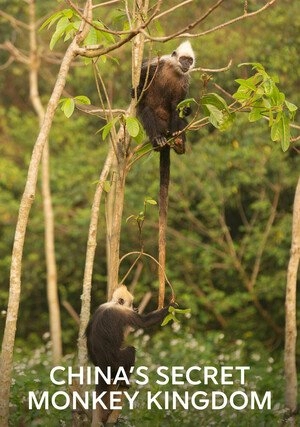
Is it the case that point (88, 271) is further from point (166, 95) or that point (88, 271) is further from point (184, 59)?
point (184, 59)

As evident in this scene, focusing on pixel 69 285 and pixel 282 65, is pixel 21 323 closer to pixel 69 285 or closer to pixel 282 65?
pixel 69 285

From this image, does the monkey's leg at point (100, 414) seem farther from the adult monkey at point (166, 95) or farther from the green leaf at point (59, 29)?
the green leaf at point (59, 29)

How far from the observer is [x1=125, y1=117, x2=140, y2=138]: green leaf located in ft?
13.8

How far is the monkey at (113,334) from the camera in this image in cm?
473

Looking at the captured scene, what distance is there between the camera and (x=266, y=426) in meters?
5.55

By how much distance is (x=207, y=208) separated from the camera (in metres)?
11.2

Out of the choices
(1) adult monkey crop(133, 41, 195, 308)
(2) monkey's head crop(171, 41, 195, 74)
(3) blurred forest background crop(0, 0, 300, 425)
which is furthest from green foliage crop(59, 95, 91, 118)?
(3) blurred forest background crop(0, 0, 300, 425)

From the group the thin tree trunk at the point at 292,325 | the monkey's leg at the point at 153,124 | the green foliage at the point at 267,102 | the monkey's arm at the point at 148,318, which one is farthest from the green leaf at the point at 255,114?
the thin tree trunk at the point at 292,325

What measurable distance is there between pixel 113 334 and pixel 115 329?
0.14 feet

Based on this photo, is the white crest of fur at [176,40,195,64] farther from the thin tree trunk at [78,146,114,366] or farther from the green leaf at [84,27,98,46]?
the green leaf at [84,27,98,46]

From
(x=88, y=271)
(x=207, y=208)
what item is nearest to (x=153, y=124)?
(x=88, y=271)

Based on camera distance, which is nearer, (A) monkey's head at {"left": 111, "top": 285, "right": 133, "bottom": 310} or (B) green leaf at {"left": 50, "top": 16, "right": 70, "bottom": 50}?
(B) green leaf at {"left": 50, "top": 16, "right": 70, "bottom": 50}

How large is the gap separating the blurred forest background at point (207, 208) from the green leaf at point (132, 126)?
→ 18.0 ft

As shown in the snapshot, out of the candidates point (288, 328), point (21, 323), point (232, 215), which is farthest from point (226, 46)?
point (288, 328)
